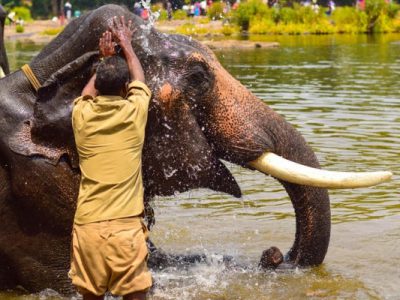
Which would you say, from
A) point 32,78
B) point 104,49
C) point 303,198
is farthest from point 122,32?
point 303,198

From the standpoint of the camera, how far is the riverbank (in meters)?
34.7

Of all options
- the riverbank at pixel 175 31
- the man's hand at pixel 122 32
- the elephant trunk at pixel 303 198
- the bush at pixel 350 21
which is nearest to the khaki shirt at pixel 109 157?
the man's hand at pixel 122 32

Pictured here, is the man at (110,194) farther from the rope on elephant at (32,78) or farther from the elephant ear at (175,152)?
the rope on elephant at (32,78)

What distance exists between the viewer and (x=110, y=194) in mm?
4750

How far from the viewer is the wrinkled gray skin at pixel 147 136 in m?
5.67

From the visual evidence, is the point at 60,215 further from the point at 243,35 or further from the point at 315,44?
the point at 243,35

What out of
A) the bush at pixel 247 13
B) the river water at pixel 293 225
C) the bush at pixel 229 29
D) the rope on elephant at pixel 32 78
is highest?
the rope on elephant at pixel 32 78

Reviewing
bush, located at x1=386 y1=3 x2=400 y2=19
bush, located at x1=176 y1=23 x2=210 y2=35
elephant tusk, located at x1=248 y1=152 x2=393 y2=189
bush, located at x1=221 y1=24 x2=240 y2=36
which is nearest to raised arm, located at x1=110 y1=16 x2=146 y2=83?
elephant tusk, located at x1=248 y1=152 x2=393 y2=189

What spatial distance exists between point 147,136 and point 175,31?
30.2 meters

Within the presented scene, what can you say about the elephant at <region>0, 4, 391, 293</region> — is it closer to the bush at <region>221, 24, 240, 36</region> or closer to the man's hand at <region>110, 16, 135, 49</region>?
the man's hand at <region>110, 16, 135, 49</region>

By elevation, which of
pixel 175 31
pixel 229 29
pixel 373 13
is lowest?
pixel 229 29

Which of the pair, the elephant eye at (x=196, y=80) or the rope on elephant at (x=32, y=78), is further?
the rope on elephant at (x=32, y=78)

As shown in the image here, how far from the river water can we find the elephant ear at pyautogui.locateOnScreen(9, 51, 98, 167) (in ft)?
3.26

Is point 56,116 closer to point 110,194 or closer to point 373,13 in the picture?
point 110,194
